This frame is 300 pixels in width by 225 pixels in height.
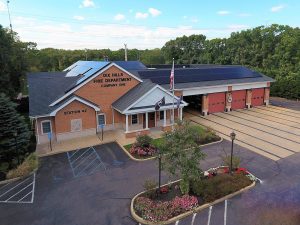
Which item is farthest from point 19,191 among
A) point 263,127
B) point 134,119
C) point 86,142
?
point 263,127

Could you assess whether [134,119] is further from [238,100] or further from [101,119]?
[238,100]

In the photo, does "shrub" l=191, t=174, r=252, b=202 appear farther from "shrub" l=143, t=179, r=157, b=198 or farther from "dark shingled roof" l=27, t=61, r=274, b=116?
"dark shingled roof" l=27, t=61, r=274, b=116

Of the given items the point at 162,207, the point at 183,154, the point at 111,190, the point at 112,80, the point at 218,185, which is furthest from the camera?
the point at 112,80

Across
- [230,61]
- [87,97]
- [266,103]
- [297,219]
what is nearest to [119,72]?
[87,97]

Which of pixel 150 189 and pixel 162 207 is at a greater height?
pixel 150 189

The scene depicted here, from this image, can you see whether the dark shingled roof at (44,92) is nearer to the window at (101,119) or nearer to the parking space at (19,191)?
the window at (101,119)

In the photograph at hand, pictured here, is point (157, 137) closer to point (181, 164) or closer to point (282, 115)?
point (181, 164)
